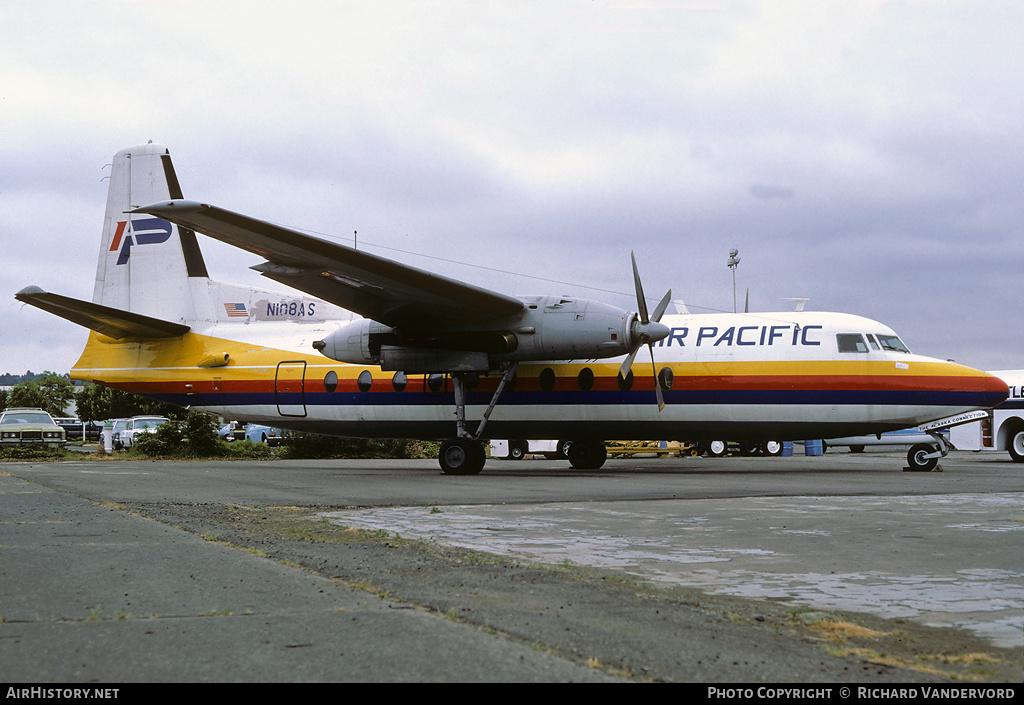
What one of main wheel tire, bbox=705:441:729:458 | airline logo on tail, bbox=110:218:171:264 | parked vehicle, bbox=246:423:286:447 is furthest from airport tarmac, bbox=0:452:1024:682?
parked vehicle, bbox=246:423:286:447

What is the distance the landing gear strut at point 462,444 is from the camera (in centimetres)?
1889

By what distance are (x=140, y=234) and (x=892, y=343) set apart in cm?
2052

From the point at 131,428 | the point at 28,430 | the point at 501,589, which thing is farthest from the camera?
the point at 131,428

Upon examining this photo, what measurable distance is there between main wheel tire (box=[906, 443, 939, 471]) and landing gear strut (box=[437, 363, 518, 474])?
10063 mm

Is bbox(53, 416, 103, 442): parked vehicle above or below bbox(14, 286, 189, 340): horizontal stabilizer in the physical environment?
below

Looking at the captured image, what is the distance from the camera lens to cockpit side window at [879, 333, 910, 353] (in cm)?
1844

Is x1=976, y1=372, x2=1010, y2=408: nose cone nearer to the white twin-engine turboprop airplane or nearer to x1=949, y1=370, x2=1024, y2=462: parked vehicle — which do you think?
the white twin-engine turboprop airplane

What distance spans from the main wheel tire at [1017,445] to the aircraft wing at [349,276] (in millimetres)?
18313

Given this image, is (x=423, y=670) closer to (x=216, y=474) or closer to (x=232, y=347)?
(x=216, y=474)

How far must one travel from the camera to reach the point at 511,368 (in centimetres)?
1938

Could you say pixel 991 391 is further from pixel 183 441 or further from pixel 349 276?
pixel 183 441

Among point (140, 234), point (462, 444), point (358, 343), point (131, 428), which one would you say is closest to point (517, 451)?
point (462, 444)

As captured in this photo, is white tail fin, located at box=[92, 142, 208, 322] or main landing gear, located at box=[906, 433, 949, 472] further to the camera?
white tail fin, located at box=[92, 142, 208, 322]

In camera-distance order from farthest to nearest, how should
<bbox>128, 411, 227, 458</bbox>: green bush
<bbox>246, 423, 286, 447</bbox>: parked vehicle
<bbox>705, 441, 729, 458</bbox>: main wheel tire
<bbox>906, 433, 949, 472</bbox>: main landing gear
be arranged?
<bbox>246, 423, 286, 447</bbox>: parked vehicle
<bbox>705, 441, 729, 458</bbox>: main wheel tire
<bbox>128, 411, 227, 458</bbox>: green bush
<bbox>906, 433, 949, 472</bbox>: main landing gear
